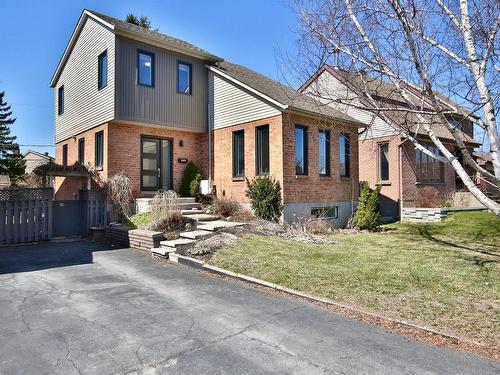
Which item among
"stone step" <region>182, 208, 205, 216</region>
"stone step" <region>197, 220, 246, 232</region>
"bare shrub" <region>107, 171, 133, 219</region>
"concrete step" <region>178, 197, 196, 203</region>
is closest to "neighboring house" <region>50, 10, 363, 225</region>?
"bare shrub" <region>107, 171, 133, 219</region>

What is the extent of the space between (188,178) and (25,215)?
608 centimetres

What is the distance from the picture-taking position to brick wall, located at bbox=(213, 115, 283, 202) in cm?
1271

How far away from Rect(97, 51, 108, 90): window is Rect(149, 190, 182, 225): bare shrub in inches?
235

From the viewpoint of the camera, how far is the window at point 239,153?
14188mm

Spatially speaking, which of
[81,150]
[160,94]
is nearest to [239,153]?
[160,94]

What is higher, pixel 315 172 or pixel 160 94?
pixel 160 94

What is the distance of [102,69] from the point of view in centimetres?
1499

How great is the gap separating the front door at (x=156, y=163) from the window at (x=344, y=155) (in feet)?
23.5

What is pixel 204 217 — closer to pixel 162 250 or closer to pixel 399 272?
pixel 162 250

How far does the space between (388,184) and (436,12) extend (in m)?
12.4

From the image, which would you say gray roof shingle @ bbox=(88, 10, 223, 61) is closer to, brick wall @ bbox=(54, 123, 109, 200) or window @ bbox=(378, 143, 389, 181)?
brick wall @ bbox=(54, 123, 109, 200)

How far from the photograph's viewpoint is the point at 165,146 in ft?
50.7

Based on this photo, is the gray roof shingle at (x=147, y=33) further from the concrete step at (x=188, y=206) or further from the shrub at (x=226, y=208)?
the shrub at (x=226, y=208)

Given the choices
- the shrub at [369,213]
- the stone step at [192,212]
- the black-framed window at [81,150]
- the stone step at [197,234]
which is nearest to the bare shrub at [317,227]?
the shrub at [369,213]
